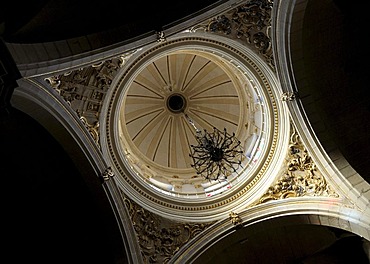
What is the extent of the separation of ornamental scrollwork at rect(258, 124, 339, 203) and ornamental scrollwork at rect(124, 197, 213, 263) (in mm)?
1811

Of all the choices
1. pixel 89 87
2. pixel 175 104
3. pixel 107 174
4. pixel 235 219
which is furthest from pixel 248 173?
pixel 175 104

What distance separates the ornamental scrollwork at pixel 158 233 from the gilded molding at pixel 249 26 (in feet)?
13.6

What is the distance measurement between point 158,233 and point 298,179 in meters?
3.41

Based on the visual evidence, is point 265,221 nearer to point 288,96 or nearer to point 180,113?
point 288,96

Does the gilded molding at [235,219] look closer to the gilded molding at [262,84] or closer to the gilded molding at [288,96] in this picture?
the gilded molding at [262,84]

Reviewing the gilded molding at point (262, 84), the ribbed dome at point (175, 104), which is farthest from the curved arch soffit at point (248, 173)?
the ribbed dome at point (175, 104)

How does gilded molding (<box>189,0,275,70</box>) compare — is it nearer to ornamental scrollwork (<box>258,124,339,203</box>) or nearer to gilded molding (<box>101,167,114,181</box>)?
ornamental scrollwork (<box>258,124,339,203</box>)

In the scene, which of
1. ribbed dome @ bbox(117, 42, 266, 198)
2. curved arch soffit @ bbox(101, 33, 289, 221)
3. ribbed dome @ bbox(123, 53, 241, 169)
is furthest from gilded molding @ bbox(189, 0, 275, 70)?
ribbed dome @ bbox(123, 53, 241, 169)

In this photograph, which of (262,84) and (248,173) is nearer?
(262,84)

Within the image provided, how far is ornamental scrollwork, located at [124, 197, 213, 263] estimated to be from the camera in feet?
32.2

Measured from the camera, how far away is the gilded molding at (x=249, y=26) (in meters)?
9.22

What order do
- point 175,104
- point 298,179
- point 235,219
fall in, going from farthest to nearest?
1. point 175,104
2. point 235,219
3. point 298,179

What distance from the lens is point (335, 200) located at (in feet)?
30.6

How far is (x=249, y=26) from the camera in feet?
31.3
